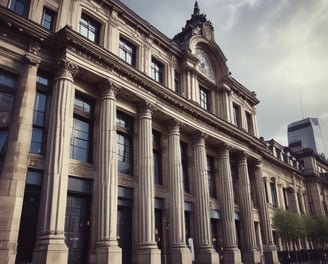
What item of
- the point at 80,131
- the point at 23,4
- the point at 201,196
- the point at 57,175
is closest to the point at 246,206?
the point at 201,196

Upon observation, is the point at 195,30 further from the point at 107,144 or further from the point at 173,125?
the point at 107,144

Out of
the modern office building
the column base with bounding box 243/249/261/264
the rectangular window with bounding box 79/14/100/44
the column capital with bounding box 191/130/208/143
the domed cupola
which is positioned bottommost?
the column base with bounding box 243/249/261/264

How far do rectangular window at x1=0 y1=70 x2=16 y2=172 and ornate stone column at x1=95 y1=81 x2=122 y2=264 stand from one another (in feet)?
16.0

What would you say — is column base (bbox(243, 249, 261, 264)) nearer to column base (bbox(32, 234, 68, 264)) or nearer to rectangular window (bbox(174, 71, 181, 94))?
rectangular window (bbox(174, 71, 181, 94))

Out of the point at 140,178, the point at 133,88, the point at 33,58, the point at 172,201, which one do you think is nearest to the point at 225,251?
the point at 172,201

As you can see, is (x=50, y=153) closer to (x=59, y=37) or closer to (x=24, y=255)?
(x=24, y=255)

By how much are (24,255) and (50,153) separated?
486cm

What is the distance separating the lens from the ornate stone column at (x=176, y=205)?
20172 millimetres

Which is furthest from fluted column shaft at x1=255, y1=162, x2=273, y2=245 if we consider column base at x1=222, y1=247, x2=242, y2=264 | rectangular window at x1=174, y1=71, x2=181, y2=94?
rectangular window at x1=174, y1=71, x2=181, y2=94

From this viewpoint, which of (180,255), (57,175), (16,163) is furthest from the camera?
(180,255)

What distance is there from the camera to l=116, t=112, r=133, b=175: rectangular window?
2073 cm

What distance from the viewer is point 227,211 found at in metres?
26.4

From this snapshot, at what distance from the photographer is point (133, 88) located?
20.8 meters

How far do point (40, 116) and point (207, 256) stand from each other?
14789mm
